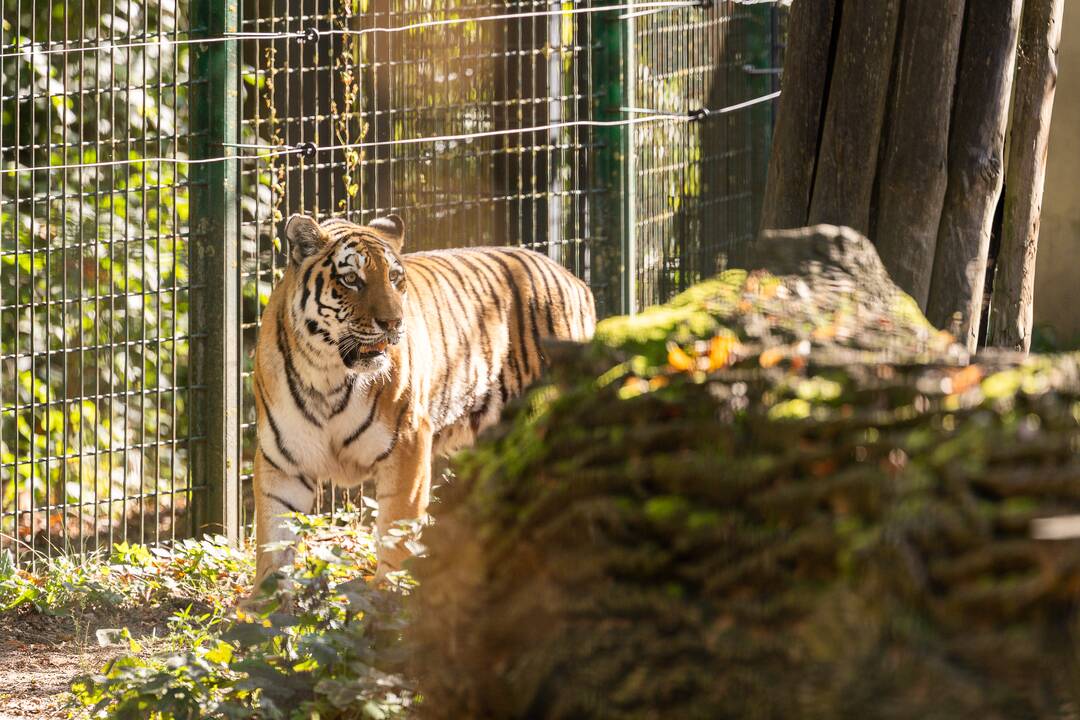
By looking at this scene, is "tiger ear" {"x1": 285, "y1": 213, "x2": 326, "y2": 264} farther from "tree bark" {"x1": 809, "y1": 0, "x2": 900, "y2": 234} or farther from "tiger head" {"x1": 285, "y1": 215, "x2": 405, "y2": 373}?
"tree bark" {"x1": 809, "y1": 0, "x2": 900, "y2": 234}

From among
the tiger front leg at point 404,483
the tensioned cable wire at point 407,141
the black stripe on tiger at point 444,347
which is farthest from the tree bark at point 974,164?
the tensioned cable wire at point 407,141

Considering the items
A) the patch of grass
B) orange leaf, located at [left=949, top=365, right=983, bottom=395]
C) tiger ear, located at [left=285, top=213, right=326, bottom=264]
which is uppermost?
tiger ear, located at [left=285, top=213, right=326, bottom=264]

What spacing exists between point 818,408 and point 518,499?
47 centimetres

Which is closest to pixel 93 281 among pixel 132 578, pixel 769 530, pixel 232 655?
pixel 132 578

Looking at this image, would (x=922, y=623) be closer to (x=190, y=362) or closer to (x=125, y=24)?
(x=190, y=362)

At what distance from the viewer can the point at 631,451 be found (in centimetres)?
215

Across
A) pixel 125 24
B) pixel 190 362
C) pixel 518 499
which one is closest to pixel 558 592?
pixel 518 499

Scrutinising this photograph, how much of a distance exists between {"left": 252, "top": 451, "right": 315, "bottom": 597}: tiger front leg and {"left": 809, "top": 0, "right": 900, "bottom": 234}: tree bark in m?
2.27

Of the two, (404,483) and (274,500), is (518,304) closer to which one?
(404,483)

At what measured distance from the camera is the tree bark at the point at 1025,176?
5.06 metres

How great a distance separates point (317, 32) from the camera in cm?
672

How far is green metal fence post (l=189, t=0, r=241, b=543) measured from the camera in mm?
6551

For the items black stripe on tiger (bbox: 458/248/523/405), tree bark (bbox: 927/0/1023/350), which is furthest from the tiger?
tree bark (bbox: 927/0/1023/350)

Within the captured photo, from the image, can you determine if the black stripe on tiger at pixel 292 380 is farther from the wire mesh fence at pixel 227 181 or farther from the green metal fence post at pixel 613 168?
the green metal fence post at pixel 613 168
